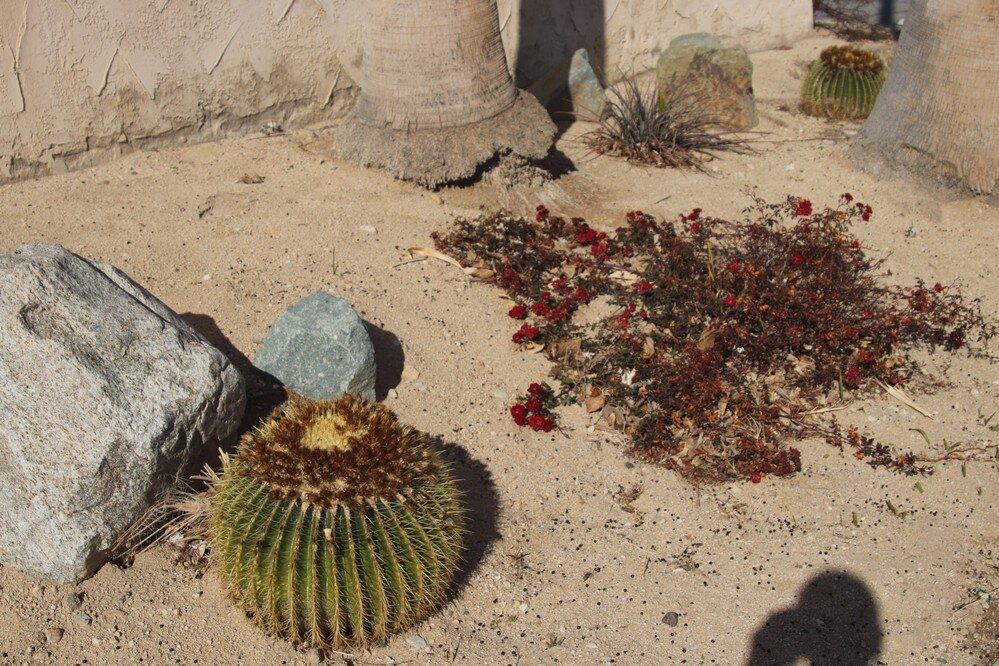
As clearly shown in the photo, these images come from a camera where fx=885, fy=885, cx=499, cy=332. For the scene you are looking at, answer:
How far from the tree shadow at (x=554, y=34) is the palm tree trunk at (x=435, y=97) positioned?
6.21 ft

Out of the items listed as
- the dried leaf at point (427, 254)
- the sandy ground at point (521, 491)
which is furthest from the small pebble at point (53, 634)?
the dried leaf at point (427, 254)

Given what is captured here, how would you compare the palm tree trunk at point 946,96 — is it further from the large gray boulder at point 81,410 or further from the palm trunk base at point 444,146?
the large gray boulder at point 81,410

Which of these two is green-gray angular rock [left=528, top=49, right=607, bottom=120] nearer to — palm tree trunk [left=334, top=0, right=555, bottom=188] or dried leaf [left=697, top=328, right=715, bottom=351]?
palm tree trunk [left=334, top=0, right=555, bottom=188]

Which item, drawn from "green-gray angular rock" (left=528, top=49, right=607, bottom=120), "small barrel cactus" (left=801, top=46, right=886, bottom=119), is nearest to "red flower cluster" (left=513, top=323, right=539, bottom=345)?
"green-gray angular rock" (left=528, top=49, right=607, bottom=120)

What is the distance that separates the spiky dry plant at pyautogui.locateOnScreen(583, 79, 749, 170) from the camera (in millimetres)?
→ 7012

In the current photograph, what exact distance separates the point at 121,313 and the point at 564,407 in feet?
7.11

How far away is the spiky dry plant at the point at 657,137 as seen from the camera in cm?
701

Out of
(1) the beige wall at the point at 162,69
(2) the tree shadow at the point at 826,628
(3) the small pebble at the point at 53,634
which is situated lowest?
(2) the tree shadow at the point at 826,628

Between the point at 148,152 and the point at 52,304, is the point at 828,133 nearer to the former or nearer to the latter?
the point at 148,152

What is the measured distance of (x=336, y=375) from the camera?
4129 mm

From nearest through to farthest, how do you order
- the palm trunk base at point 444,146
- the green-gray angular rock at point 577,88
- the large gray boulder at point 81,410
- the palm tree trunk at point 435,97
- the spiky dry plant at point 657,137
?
the large gray boulder at point 81,410, the palm tree trunk at point 435,97, the palm trunk base at point 444,146, the spiky dry plant at point 657,137, the green-gray angular rock at point 577,88

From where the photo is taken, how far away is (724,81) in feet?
25.5

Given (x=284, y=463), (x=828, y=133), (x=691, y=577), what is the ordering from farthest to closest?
(x=828, y=133) < (x=691, y=577) < (x=284, y=463)

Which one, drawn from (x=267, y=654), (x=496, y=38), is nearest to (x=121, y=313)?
(x=267, y=654)
